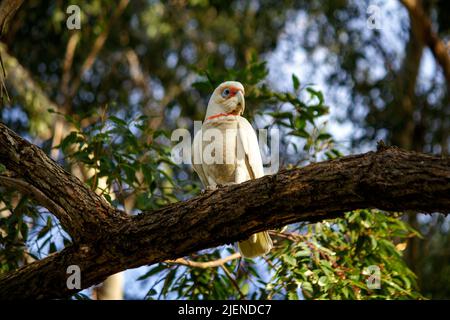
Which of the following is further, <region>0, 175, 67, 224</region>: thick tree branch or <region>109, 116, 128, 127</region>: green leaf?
<region>109, 116, 128, 127</region>: green leaf

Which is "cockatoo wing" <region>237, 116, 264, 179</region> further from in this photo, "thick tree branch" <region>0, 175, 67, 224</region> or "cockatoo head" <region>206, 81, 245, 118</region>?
"thick tree branch" <region>0, 175, 67, 224</region>

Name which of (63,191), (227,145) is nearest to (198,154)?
(227,145)

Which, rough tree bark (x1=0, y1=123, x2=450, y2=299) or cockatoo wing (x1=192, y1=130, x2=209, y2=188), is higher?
cockatoo wing (x1=192, y1=130, x2=209, y2=188)

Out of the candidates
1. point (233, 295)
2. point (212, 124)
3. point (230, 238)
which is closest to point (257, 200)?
point (230, 238)

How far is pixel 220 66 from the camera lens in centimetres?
1153

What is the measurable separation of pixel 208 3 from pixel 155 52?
73.0 inches

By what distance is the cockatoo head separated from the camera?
4367 millimetres

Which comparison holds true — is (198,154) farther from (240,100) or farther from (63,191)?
(63,191)

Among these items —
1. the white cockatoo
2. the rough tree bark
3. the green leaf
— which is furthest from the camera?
the green leaf

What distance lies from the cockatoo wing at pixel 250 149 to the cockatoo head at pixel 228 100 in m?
0.10

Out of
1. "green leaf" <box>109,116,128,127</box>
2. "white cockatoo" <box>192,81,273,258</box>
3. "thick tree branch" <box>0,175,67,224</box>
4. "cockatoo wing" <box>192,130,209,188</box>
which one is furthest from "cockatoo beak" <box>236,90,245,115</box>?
"thick tree branch" <box>0,175,67,224</box>

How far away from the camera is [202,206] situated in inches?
117

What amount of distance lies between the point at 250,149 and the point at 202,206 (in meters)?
1.29
